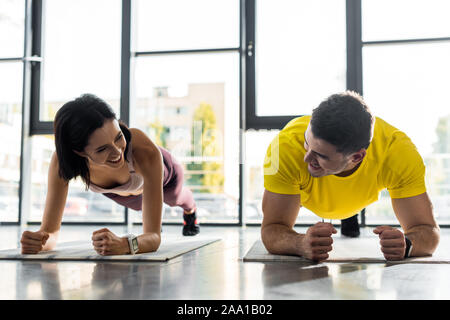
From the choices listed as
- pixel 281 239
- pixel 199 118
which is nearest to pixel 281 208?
pixel 281 239

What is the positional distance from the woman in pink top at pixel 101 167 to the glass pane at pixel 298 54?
7.18 feet

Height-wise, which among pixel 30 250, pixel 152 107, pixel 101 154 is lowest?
pixel 30 250

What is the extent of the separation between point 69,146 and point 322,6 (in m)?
2.96

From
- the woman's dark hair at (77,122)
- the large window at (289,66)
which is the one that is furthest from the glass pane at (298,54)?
the woman's dark hair at (77,122)

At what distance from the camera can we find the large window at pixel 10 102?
4020 mm

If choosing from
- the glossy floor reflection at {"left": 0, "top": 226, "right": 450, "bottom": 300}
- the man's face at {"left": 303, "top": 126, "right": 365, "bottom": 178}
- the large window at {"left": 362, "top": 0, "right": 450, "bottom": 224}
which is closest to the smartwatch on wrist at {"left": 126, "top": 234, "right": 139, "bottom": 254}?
the glossy floor reflection at {"left": 0, "top": 226, "right": 450, "bottom": 300}

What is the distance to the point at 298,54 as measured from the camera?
379 cm

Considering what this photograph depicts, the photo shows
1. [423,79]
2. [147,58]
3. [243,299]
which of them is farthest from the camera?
[147,58]

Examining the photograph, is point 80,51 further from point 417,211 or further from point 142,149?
point 417,211

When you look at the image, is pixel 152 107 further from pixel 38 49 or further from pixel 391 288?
pixel 391 288

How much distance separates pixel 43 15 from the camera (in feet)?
13.7

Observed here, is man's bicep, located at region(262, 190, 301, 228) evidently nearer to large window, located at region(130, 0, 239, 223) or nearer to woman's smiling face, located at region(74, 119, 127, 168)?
woman's smiling face, located at region(74, 119, 127, 168)

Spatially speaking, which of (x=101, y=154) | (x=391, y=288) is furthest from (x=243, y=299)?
(x=101, y=154)

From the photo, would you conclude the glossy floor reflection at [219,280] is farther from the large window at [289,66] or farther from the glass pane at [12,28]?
the glass pane at [12,28]
